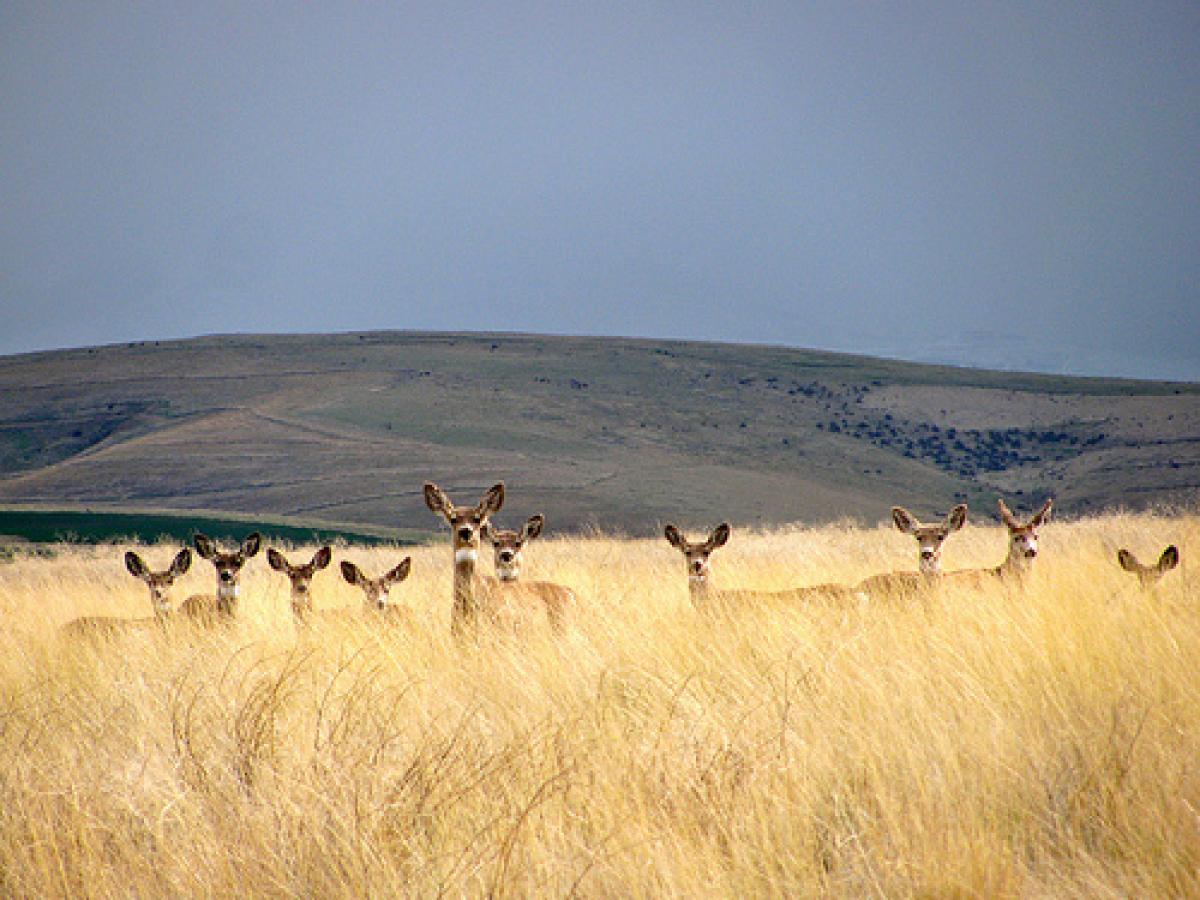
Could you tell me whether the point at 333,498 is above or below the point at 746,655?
below

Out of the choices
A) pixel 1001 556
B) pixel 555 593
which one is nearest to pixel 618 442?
pixel 1001 556

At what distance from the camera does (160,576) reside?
11.8 meters

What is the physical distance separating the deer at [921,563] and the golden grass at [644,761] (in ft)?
4.26

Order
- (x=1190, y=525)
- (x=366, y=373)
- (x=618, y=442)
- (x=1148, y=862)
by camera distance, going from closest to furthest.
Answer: (x=1148, y=862), (x=1190, y=525), (x=618, y=442), (x=366, y=373)

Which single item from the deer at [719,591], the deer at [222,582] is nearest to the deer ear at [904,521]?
the deer at [719,591]

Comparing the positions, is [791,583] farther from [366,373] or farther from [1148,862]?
[366,373]

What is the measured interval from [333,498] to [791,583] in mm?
57867

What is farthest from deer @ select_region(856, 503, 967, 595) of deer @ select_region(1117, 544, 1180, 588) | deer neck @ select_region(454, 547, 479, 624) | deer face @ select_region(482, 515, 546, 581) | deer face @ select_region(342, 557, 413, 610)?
deer face @ select_region(342, 557, 413, 610)

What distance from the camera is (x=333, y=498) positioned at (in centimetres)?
6844

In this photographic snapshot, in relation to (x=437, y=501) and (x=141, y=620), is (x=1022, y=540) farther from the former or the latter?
(x=141, y=620)

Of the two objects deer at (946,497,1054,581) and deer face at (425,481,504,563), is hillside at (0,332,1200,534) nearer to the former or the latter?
deer at (946,497,1054,581)

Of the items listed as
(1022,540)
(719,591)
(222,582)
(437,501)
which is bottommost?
(222,582)

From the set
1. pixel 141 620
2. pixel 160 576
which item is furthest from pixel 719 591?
pixel 160 576

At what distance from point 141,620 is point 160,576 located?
0.71 metres
